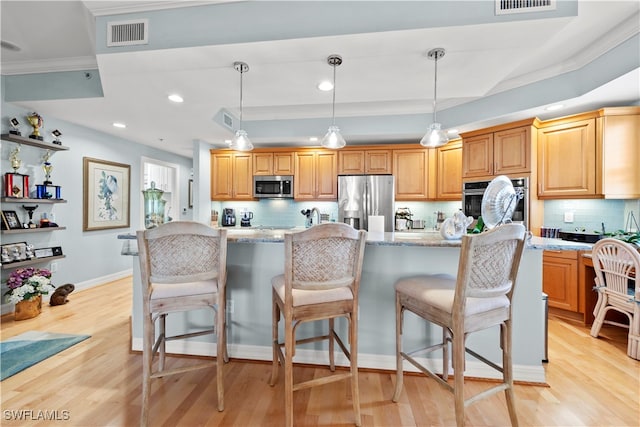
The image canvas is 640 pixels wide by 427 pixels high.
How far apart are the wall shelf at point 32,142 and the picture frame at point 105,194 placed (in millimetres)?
477

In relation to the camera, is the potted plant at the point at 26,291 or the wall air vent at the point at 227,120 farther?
the wall air vent at the point at 227,120

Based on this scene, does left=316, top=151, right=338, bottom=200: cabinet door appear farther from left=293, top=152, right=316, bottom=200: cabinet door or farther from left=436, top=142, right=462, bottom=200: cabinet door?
left=436, top=142, right=462, bottom=200: cabinet door

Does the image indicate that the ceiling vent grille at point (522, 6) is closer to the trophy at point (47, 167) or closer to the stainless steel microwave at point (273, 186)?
the stainless steel microwave at point (273, 186)

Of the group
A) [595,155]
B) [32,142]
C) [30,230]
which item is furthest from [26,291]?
[595,155]

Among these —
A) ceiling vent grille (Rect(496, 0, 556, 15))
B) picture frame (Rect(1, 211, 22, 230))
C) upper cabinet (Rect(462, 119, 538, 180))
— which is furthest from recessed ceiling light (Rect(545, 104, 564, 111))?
picture frame (Rect(1, 211, 22, 230))

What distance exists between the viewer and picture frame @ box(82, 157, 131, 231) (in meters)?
4.22

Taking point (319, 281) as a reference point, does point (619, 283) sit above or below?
below

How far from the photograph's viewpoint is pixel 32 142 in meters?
Result: 3.37

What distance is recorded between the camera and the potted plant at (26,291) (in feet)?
10.1

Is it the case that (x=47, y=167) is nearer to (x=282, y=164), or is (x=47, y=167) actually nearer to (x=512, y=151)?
(x=282, y=164)

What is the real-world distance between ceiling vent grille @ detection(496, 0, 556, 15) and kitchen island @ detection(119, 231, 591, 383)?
1.42 m

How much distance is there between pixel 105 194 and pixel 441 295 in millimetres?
4979

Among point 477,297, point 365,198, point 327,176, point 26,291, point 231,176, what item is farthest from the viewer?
point 231,176

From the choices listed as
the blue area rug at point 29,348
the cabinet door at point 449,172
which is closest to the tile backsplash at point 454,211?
the cabinet door at point 449,172
